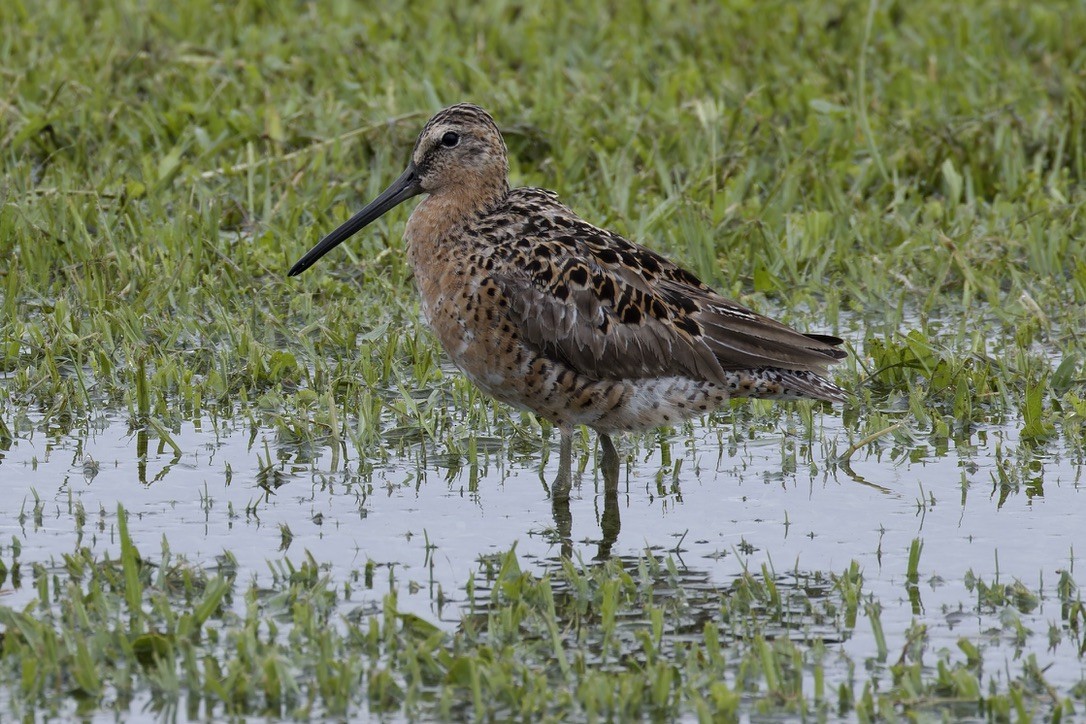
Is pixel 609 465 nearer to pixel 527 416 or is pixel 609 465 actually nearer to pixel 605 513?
pixel 605 513

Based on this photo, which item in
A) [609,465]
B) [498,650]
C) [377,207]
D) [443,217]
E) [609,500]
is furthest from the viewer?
[377,207]

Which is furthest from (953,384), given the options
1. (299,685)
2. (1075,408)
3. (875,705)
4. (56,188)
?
(56,188)

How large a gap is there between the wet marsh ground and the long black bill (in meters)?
0.43

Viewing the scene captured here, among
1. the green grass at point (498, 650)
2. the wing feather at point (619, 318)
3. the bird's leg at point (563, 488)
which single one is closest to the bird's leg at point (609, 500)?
the bird's leg at point (563, 488)

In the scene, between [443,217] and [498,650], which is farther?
[443,217]

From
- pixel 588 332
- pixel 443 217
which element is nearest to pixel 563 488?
pixel 588 332

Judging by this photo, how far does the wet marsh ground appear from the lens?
4336mm

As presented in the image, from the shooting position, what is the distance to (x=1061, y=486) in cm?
579

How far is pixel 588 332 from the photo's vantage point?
5.80 m

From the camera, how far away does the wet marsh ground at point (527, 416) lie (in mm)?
4336

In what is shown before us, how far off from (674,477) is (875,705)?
183cm

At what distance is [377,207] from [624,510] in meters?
1.54

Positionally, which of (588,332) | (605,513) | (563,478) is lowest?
(605,513)

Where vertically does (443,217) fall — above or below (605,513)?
above
